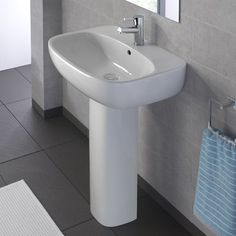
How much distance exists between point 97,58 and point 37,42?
944 mm

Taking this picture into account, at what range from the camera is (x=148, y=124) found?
2.60 meters

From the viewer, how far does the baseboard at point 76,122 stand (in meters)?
3.33

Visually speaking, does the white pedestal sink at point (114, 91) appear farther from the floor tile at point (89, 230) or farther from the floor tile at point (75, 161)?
the floor tile at point (75, 161)

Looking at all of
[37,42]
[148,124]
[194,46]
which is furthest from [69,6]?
[194,46]

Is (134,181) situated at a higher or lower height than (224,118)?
lower

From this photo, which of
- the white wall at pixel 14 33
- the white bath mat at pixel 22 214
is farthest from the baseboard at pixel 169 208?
the white wall at pixel 14 33

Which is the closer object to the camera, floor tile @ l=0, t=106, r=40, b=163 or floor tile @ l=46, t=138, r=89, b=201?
floor tile @ l=46, t=138, r=89, b=201

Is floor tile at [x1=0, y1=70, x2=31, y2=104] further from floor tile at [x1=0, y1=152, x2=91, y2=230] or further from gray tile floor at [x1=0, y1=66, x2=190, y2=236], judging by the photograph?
floor tile at [x1=0, y1=152, x2=91, y2=230]

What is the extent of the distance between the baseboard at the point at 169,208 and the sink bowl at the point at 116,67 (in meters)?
0.67

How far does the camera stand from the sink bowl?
2010mm

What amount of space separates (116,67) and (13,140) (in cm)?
110

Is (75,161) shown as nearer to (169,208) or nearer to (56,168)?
(56,168)

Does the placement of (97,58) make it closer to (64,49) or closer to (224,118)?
(64,49)

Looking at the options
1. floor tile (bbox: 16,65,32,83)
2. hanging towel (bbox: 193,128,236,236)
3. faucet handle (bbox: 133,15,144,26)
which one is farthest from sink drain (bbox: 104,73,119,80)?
floor tile (bbox: 16,65,32,83)
